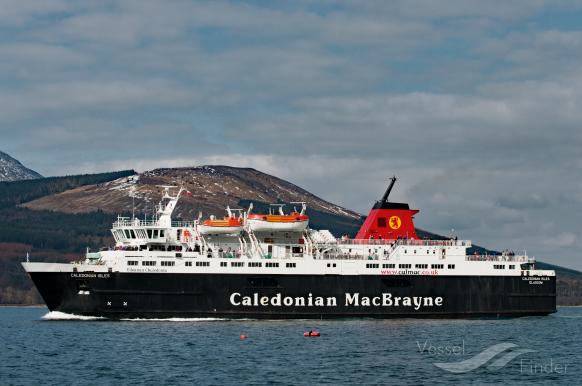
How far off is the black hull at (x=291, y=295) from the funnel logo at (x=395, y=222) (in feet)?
18.1

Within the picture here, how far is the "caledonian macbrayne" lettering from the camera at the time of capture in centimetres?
7256

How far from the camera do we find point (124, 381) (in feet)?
145

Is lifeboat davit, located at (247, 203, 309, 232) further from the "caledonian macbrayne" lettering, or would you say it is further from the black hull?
the "caledonian macbrayne" lettering

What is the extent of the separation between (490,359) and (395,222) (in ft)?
92.9

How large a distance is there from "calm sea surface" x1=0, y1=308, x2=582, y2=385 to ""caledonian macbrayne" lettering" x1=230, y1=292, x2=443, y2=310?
1834 millimetres

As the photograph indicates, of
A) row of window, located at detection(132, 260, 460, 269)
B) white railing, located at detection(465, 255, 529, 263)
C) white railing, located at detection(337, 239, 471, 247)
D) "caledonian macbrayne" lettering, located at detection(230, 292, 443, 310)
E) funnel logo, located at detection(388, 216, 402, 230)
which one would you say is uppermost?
funnel logo, located at detection(388, 216, 402, 230)

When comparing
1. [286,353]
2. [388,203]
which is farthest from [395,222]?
[286,353]

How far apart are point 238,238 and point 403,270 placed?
43.3 feet

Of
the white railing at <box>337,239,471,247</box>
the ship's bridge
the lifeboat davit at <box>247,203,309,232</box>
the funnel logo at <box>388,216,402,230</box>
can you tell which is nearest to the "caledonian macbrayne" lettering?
the white railing at <box>337,239,471,247</box>

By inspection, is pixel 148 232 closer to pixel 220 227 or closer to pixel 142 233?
pixel 142 233

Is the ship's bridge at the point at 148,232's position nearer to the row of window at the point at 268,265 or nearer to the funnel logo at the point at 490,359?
the row of window at the point at 268,265

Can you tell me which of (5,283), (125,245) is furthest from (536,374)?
(5,283)

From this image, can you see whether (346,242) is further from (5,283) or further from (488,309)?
(5,283)

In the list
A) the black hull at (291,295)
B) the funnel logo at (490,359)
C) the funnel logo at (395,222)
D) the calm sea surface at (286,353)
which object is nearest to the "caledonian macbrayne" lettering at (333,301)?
the black hull at (291,295)
